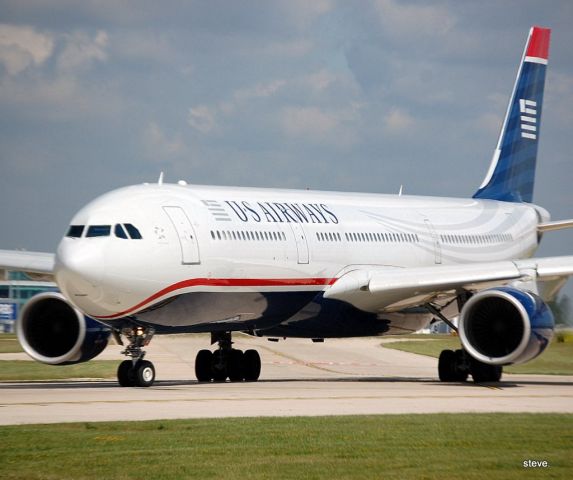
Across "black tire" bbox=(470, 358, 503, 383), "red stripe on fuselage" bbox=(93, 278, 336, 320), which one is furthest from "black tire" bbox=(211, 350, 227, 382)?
"black tire" bbox=(470, 358, 503, 383)

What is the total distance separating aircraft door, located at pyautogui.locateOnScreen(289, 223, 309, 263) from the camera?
97.8 feet

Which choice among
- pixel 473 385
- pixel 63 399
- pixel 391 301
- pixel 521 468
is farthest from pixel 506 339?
pixel 521 468

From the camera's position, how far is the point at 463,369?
30812mm

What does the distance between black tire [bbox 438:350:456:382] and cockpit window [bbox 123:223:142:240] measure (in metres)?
9.13

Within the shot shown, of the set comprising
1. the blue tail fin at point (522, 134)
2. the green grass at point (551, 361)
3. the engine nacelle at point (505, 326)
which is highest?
the blue tail fin at point (522, 134)

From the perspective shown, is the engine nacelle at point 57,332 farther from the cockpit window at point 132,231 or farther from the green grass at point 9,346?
the green grass at point 9,346

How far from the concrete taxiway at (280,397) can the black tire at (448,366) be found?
1143 millimetres

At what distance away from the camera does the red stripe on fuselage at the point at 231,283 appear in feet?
83.9

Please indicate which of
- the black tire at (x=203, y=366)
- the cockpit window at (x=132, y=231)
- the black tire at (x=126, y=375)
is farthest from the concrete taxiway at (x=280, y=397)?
the cockpit window at (x=132, y=231)

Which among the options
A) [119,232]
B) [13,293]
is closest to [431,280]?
[119,232]

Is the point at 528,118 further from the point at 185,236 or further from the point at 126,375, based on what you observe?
the point at 126,375

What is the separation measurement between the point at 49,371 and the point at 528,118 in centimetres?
1782

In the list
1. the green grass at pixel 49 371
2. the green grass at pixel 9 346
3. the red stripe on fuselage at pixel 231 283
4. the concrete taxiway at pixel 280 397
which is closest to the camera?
the concrete taxiway at pixel 280 397

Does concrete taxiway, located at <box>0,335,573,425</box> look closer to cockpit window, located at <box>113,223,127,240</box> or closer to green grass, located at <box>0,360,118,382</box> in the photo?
green grass, located at <box>0,360,118,382</box>
